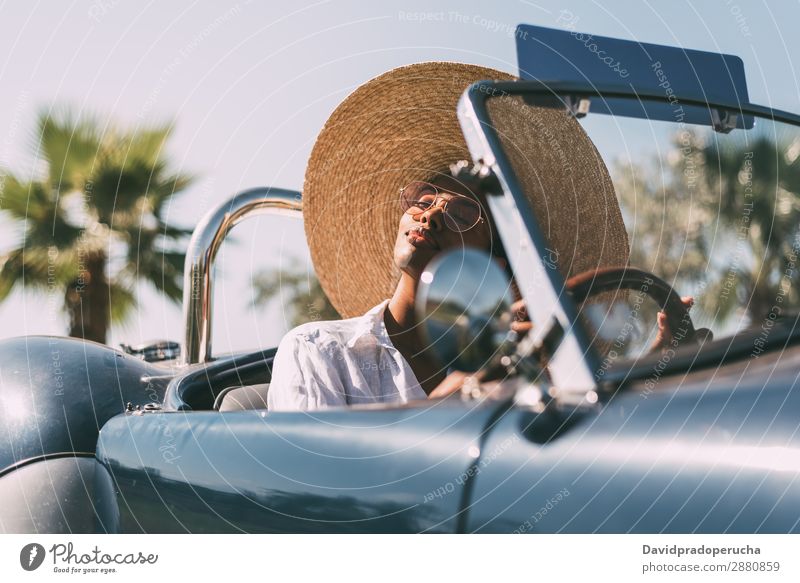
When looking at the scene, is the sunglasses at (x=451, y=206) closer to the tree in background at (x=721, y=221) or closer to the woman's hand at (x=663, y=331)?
the tree in background at (x=721, y=221)

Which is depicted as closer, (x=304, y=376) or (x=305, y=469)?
(x=305, y=469)

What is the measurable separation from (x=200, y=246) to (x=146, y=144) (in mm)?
6518

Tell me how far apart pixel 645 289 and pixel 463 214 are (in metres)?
0.74

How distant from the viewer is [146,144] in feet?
32.2

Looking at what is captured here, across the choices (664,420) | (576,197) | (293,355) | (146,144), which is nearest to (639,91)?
(576,197)

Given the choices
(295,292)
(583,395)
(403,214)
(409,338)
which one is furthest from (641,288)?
(295,292)

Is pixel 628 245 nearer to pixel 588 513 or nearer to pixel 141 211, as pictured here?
pixel 588 513

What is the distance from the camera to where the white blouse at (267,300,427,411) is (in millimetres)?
2268

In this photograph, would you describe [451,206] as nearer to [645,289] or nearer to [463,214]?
[463,214]

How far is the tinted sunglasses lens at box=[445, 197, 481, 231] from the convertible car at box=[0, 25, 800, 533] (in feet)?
1.31

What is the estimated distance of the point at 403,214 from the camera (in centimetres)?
269

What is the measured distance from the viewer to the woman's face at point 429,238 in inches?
92.1

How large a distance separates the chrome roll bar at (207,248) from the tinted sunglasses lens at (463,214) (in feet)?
5.19

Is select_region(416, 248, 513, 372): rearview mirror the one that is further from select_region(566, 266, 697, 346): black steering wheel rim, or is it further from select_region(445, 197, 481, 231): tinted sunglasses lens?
select_region(445, 197, 481, 231): tinted sunglasses lens
